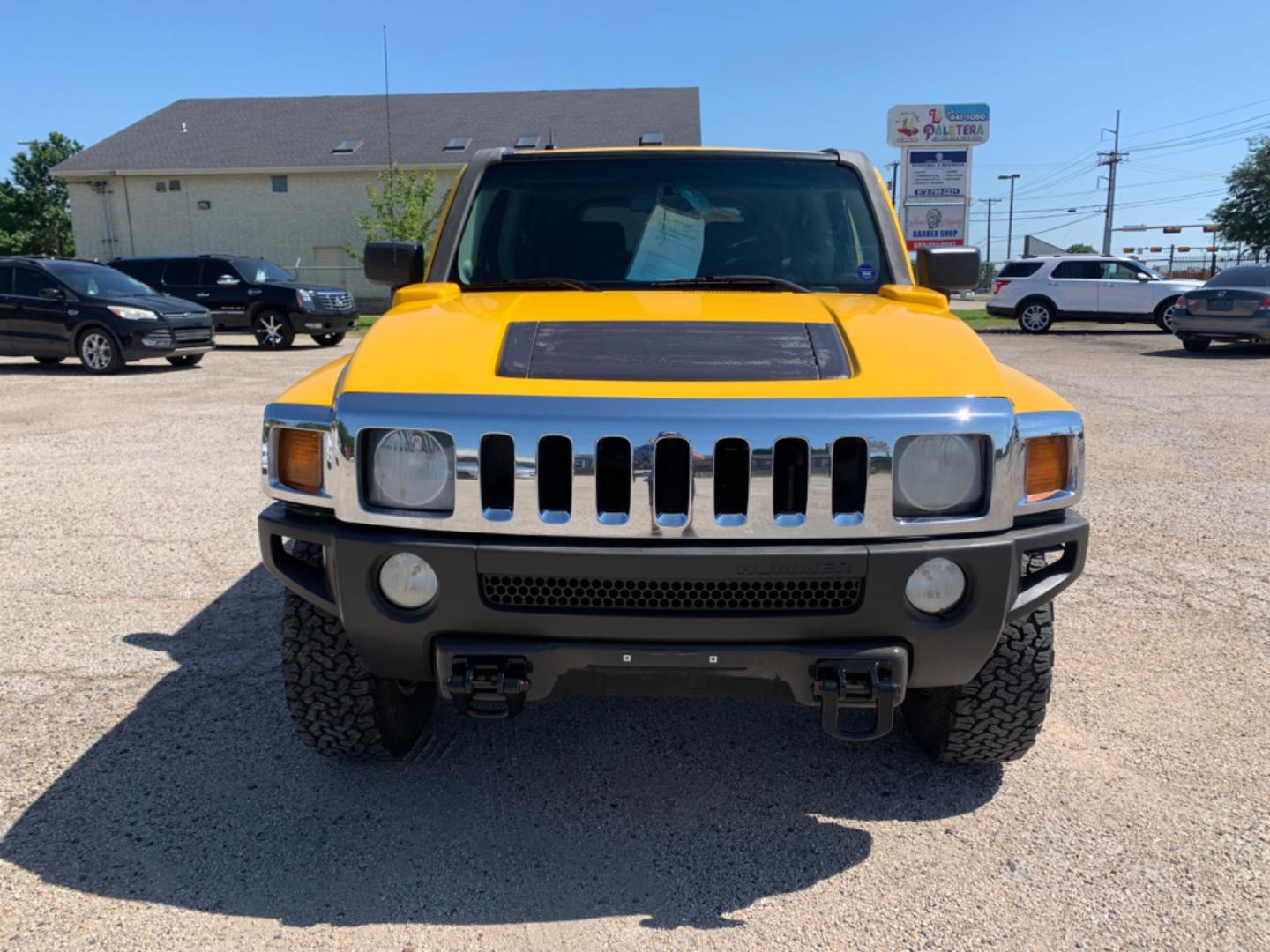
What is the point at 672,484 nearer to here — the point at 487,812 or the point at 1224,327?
the point at 487,812

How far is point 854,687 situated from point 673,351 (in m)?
0.94

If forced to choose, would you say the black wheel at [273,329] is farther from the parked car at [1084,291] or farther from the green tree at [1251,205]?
the green tree at [1251,205]

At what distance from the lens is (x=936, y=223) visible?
83.9 ft

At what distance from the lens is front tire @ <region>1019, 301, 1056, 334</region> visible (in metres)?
23.6

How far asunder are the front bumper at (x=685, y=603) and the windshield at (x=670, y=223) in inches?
55.2

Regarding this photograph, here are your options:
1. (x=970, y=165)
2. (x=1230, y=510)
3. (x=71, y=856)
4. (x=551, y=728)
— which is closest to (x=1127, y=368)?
(x=1230, y=510)

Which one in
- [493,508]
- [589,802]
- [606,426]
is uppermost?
[606,426]

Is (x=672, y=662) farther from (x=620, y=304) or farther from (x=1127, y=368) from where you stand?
(x=1127, y=368)

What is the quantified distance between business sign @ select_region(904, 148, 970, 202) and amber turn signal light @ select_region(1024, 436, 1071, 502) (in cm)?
2484

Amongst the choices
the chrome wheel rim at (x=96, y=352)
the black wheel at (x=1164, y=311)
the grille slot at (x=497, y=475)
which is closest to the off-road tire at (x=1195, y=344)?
the black wheel at (x=1164, y=311)

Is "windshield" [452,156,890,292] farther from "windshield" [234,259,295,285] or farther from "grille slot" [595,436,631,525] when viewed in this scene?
"windshield" [234,259,295,285]

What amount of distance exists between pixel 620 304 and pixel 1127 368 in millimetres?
14759

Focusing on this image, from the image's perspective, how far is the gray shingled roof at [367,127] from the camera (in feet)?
114

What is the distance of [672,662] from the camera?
2.35 m
